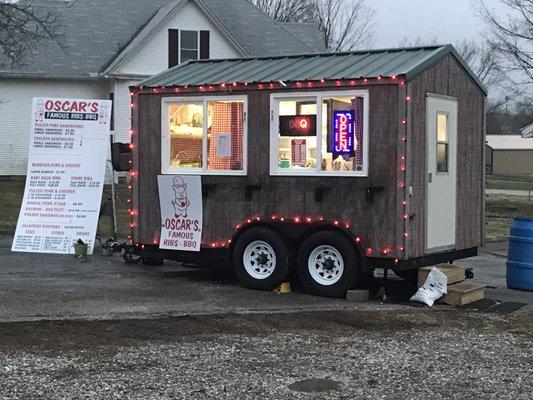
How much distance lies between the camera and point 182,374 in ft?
22.6

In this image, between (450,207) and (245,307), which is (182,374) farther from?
(450,207)

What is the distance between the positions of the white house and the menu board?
17172 millimetres

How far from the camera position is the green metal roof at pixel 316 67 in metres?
10.7

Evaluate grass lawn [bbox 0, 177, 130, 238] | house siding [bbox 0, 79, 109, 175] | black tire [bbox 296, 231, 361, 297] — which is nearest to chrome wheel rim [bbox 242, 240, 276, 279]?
black tire [bbox 296, 231, 361, 297]

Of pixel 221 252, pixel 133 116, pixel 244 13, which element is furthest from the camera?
pixel 244 13

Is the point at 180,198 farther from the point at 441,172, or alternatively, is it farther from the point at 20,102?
the point at 20,102

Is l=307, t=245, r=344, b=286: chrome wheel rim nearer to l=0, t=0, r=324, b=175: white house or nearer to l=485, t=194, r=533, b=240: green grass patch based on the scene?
l=485, t=194, r=533, b=240: green grass patch

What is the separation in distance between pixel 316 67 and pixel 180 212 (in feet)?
9.07

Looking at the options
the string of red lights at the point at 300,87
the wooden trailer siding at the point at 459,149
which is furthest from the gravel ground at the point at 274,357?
the wooden trailer siding at the point at 459,149

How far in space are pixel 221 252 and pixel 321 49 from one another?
27.7m

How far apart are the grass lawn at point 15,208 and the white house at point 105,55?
2.37 metres

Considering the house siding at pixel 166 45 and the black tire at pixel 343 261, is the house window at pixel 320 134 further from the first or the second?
the house siding at pixel 166 45

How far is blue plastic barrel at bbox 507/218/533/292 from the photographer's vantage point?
37.3ft

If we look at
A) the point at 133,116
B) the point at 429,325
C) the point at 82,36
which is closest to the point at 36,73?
the point at 82,36
